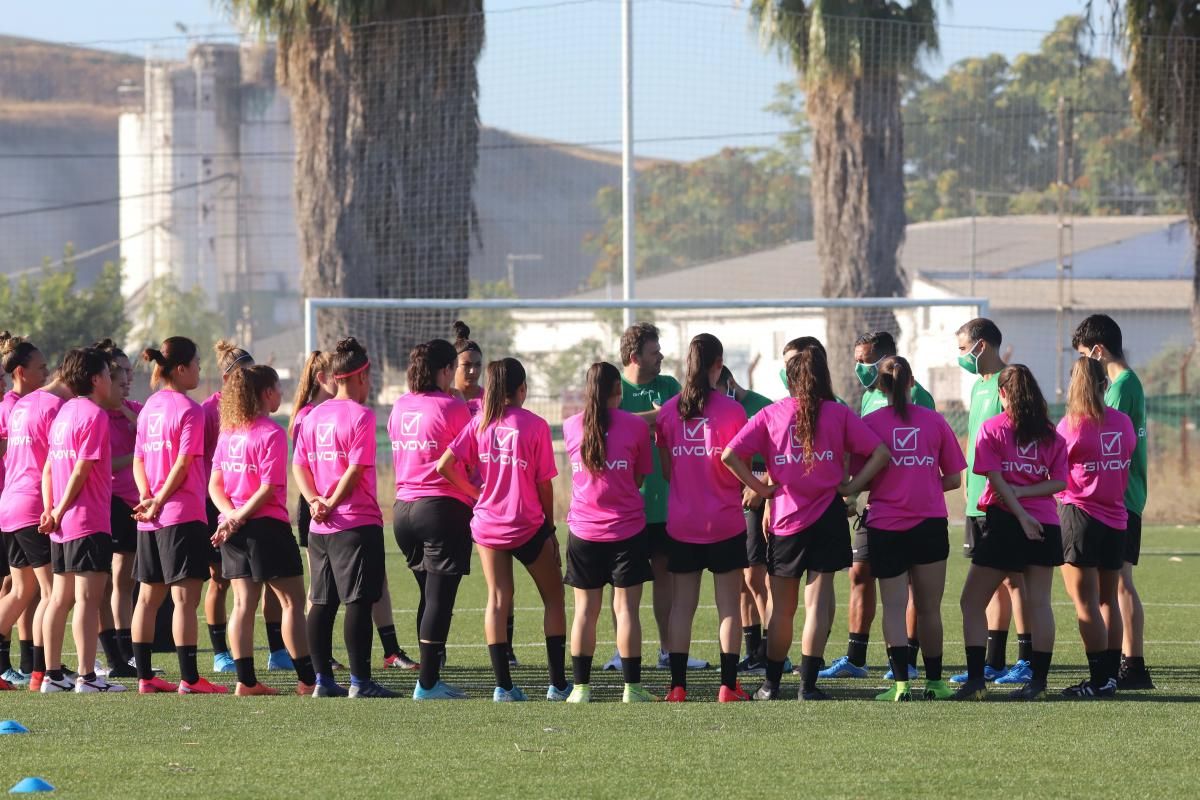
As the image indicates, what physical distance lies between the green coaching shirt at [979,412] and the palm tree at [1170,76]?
12.8 m

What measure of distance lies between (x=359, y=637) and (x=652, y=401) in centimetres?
201

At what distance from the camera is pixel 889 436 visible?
812cm

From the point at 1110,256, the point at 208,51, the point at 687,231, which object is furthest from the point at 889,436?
the point at 208,51

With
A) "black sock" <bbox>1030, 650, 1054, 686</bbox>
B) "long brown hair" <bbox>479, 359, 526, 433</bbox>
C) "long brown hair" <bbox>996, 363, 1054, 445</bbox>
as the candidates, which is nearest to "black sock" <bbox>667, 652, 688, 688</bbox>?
"long brown hair" <bbox>479, 359, 526, 433</bbox>

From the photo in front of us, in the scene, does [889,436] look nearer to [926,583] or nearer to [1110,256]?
[926,583]

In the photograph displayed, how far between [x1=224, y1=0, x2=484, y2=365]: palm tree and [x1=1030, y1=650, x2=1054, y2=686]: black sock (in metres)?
14.5

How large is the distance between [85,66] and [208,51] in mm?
73324

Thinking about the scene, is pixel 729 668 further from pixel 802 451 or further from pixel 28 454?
pixel 28 454

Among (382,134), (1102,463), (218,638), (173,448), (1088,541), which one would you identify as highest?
(382,134)

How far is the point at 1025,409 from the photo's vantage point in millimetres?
8102

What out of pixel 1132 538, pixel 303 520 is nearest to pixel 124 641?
pixel 303 520

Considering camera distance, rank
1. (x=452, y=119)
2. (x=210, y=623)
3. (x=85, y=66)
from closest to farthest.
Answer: (x=210, y=623) → (x=452, y=119) → (x=85, y=66)

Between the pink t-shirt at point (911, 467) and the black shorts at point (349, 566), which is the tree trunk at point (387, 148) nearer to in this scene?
the black shorts at point (349, 566)

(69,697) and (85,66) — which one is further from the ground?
(85,66)
